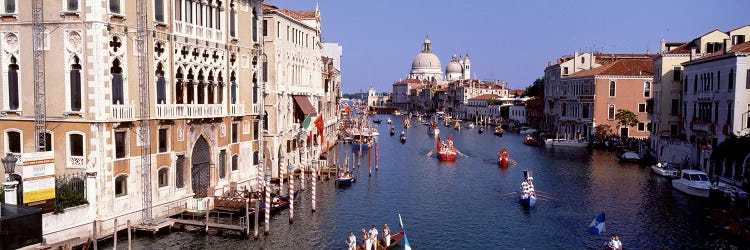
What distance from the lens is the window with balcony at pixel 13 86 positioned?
2123cm

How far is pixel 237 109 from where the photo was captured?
1098 inches

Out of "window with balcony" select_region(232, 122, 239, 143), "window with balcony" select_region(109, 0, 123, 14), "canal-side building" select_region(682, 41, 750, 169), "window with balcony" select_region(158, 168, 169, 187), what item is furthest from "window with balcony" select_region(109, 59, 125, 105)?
"canal-side building" select_region(682, 41, 750, 169)

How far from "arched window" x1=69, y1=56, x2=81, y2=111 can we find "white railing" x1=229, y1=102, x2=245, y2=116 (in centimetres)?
762

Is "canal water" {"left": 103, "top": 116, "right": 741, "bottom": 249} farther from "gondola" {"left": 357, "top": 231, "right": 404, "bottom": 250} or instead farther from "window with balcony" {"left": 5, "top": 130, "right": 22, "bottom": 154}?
"window with balcony" {"left": 5, "top": 130, "right": 22, "bottom": 154}

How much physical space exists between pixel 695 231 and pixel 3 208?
23456 millimetres

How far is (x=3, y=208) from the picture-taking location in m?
17.1

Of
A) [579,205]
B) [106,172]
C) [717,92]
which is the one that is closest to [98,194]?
[106,172]

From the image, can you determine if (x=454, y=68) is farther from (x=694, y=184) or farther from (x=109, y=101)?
(x=109, y=101)

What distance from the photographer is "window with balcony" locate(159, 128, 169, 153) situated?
23172mm

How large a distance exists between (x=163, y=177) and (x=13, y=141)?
499 centimetres

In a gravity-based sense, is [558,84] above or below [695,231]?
above

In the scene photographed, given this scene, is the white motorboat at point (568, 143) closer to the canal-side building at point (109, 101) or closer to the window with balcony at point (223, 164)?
the window with balcony at point (223, 164)

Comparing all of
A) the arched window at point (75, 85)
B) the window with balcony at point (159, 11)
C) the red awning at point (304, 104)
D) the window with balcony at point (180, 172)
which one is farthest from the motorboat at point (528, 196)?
the arched window at point (75, 85)

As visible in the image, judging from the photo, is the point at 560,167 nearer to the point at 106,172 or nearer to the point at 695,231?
the point at 695,231
